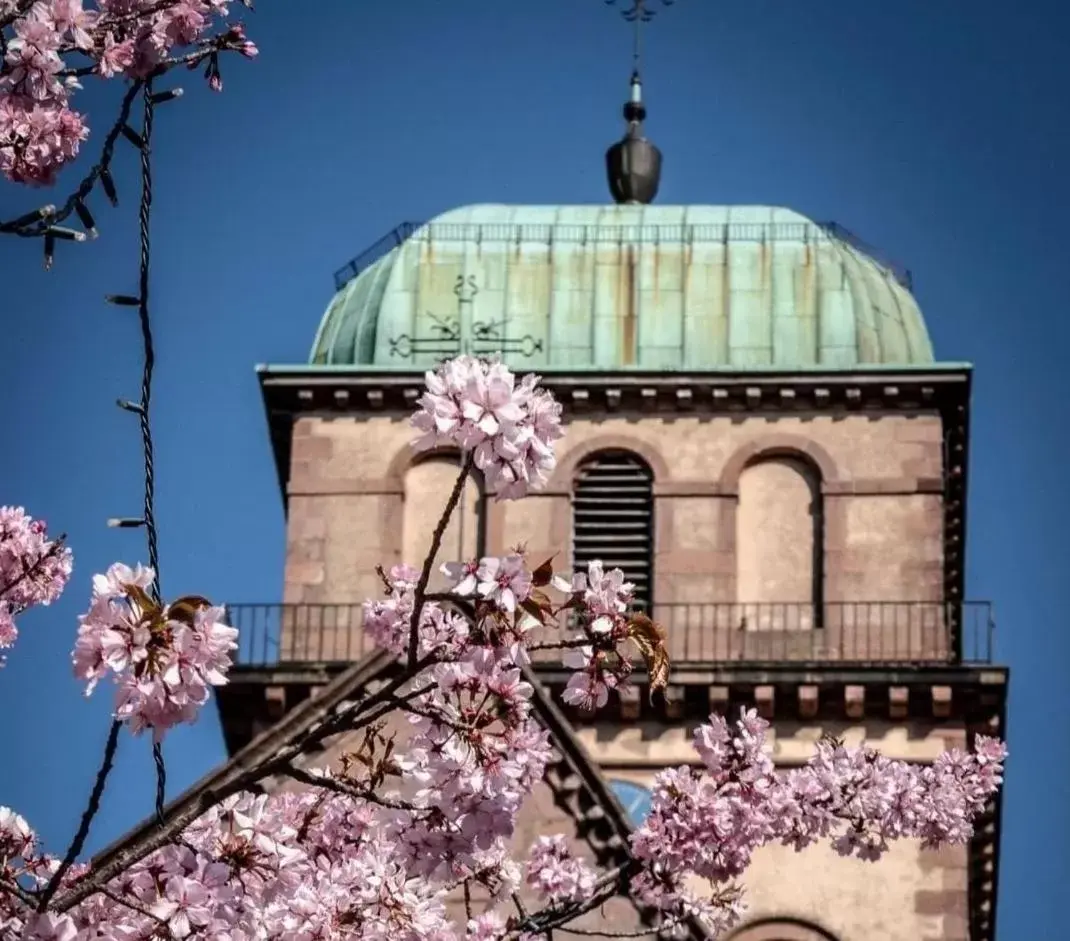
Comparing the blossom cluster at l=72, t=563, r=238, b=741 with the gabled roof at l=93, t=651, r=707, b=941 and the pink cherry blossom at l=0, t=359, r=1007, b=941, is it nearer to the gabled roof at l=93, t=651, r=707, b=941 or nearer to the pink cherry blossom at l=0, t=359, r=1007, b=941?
the pink cherry blossom at l=0, t=359, r=1007, b=941

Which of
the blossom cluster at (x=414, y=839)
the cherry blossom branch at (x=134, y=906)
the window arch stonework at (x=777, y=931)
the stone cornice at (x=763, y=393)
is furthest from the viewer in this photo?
the stone cornice at (x=763, y=393)

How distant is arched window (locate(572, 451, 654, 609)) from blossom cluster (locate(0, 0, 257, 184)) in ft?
119

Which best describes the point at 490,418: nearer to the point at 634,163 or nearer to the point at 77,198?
the point at 77,198

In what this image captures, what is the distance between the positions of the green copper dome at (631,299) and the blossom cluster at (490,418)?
3954 cm

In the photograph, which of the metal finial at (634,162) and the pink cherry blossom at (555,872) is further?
the metal finial at (634,162)

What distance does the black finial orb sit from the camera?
Result: 60.7m

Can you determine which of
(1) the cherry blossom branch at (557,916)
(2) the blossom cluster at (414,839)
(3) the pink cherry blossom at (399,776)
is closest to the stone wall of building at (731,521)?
(2) the blossom cluster at (414,839)

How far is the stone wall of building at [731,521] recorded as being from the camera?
54438mm

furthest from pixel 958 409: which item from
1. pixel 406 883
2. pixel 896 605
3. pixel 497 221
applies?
pixel 406 883

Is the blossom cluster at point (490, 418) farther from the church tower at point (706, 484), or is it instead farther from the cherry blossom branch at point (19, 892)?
the church tower at point (706, 484)

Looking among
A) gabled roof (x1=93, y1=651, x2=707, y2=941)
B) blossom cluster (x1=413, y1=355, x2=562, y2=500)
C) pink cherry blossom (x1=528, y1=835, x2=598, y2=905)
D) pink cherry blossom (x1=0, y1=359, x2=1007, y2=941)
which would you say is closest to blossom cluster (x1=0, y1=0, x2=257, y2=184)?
pink cherry blossom (x1=0, y1=359, x2=1007, y2=941)

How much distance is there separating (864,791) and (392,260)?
33655 millimetres

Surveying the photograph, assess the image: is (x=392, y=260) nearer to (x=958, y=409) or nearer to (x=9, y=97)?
(x=958, y=409)

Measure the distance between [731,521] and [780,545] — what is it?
76 cm
